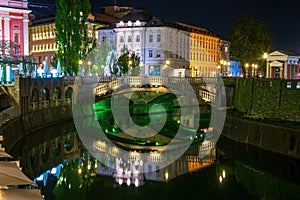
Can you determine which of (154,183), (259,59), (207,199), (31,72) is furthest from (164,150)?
(259,59)

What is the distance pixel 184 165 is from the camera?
92.1ft

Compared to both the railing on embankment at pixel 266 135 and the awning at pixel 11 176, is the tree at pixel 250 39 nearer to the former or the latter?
the railing on embankment at pixel 266 135

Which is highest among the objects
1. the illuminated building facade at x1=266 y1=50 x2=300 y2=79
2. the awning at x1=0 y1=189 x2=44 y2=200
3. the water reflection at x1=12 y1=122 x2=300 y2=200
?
the illuminated building facade at x1=266 y1=50 x2=300 y2=79

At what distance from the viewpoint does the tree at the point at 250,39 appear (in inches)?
2566

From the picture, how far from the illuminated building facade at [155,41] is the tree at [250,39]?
45.5ft

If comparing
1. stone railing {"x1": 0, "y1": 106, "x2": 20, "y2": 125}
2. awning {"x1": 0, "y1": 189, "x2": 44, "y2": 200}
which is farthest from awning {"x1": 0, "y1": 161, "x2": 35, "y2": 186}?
stone railing {"x1": 0, "y1": 106, "x2": 20, "y2": 125}

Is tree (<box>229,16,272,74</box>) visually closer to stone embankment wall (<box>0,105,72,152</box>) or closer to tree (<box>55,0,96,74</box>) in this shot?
tree (<box>55,0,96,74</box>)

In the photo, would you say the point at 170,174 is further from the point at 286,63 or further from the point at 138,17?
the point at 138,17

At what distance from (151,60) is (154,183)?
54.6 metres

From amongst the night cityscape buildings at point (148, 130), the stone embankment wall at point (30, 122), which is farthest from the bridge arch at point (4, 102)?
the stone embankment wall at point (30, 122)

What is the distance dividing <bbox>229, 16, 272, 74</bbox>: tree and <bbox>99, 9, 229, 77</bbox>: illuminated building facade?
546 inches

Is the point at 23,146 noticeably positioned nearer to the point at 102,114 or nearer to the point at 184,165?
the point at 184,165

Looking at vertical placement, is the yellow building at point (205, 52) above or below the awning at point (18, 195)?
above

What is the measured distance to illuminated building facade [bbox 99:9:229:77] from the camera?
3027 inches
